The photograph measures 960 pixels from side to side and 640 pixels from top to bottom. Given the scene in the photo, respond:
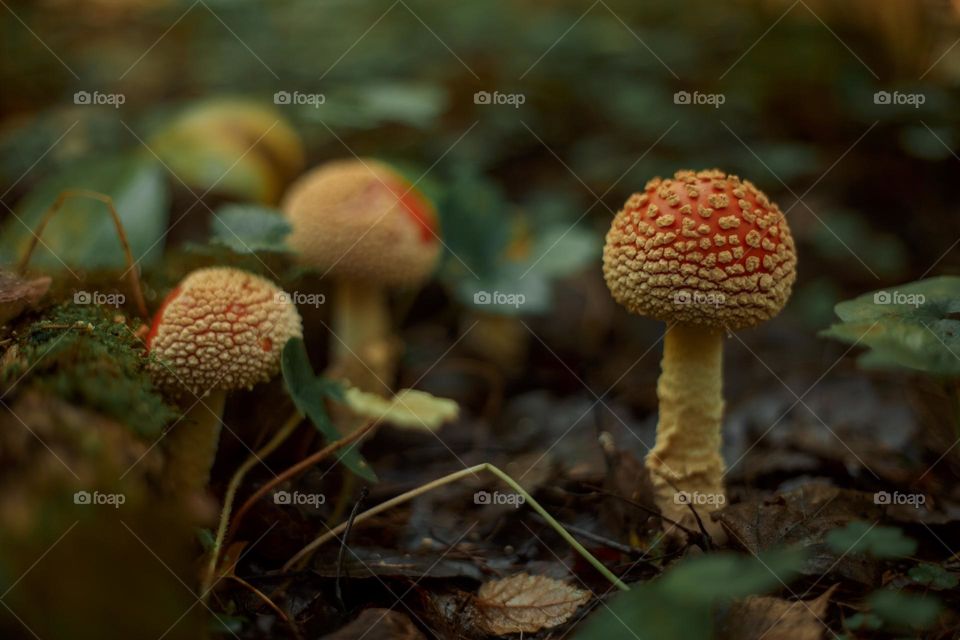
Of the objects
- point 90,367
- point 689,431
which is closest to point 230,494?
point 90,367

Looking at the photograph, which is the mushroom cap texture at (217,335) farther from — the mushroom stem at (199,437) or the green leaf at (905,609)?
the green leaf at (905,609)

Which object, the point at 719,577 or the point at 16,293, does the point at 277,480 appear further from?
the point at 719,577

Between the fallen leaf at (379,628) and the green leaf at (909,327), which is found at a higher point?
the green leaf at (909,327)

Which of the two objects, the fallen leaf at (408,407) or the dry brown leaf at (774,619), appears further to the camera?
the fallen leaf at (408,407)

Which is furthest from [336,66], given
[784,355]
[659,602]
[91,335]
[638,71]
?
[659,602]

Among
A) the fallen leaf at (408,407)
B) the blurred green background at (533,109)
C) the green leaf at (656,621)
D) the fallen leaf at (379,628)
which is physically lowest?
the fallen leaf at (379,628)

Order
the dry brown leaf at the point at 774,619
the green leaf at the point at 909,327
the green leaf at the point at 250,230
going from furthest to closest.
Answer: the green leaf at the point at 250,230 < the green leaf at the point at 909,327 < the dry brown leaf at the point at 774,619

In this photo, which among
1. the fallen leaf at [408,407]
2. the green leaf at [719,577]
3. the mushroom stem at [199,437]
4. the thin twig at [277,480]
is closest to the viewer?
the green leaf at [719,577]

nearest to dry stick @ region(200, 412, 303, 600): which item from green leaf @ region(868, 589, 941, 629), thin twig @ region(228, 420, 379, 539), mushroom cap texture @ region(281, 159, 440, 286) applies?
thin twig @ region(228, 420, 379, 539)

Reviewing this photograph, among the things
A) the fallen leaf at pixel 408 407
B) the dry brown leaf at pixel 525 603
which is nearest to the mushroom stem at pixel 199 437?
the fallen leaf at pixel 408 407
